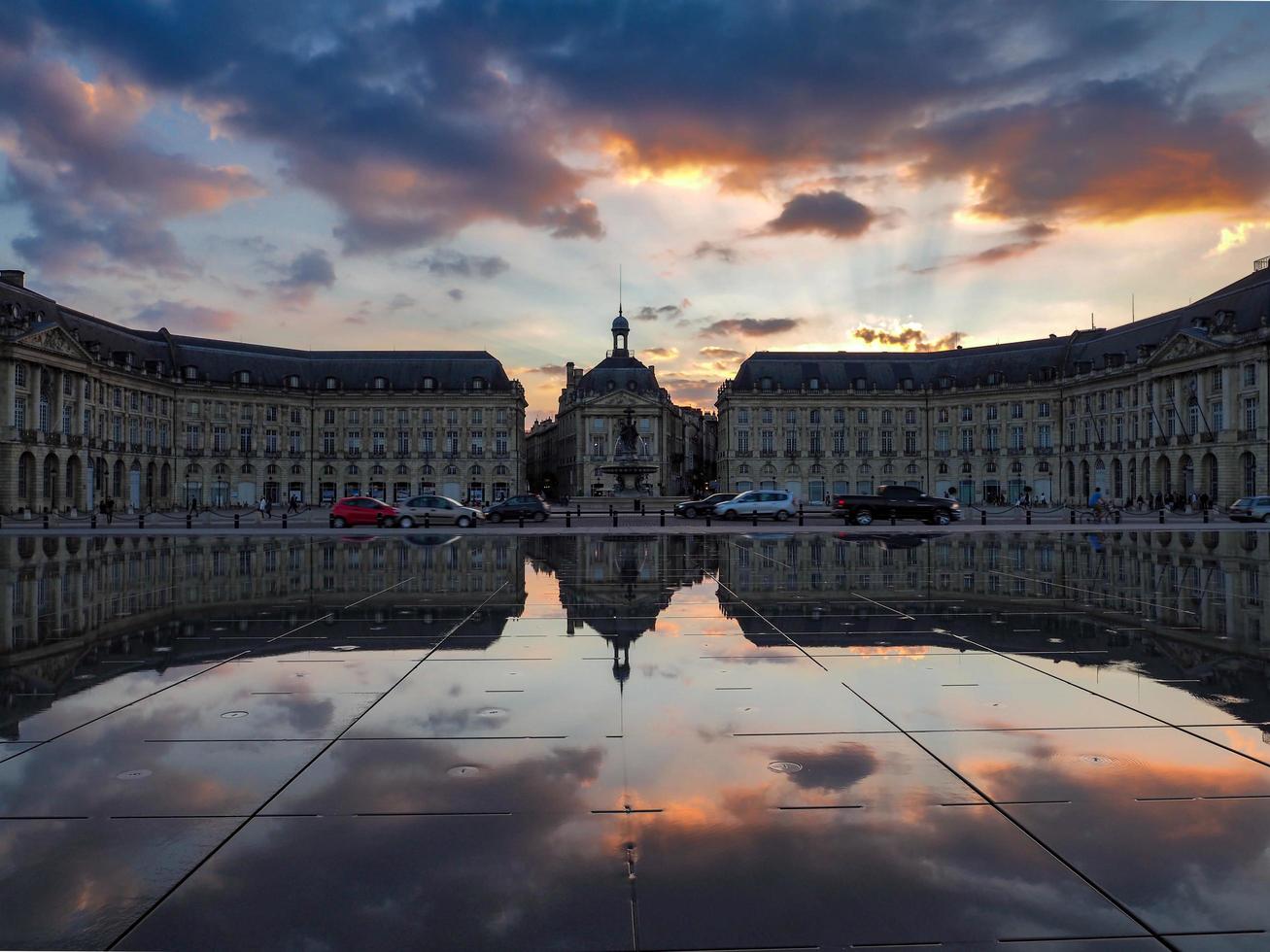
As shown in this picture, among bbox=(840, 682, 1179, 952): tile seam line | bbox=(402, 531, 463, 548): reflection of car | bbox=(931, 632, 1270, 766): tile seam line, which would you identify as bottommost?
bbox=(840, 682, 1179, 952): tile seam line

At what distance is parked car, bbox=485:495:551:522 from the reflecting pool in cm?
3513

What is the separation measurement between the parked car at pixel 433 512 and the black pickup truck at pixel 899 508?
19531 millimetres

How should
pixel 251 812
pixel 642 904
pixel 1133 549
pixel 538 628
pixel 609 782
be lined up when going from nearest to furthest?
pixel 642 904 < pixel 251 812 < pixel 609 782 < pixel 538 628 < pixel 1133 549

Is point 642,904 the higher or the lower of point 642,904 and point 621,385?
the lower

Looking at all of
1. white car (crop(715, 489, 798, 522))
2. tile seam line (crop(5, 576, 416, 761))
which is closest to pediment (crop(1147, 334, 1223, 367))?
white car (crop(715, 489, 798, 522))

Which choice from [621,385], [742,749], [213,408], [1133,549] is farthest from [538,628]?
[621,385]

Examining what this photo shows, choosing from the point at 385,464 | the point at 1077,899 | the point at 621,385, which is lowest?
the point at 1077,899

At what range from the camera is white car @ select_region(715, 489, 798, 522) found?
5000 cm

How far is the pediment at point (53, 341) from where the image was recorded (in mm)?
66688

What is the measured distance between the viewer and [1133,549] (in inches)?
1045

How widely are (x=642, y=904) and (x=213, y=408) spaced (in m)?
106

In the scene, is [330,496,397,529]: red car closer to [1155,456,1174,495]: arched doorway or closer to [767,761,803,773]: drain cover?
[767,761,803,773]: drain cover

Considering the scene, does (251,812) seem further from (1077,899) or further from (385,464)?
(385,464)

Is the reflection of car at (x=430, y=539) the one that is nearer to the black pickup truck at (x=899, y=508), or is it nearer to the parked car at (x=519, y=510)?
the parked car at (x=519, y=510)
